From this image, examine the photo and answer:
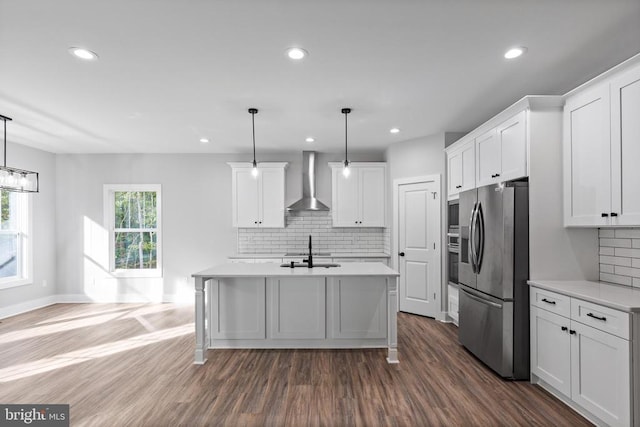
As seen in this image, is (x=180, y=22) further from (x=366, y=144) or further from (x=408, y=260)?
(x=408, y=260)

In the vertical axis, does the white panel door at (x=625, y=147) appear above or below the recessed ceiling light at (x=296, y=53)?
below

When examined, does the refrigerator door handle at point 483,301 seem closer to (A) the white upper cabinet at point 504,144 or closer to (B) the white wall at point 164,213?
(A) the white upper cabinet at point 504,144

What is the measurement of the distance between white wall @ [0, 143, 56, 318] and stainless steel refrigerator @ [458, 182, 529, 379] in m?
6.69

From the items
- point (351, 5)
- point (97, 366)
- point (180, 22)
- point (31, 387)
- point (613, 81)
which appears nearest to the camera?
point (351, 5)

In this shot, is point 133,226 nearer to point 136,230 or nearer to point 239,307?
point 136,230

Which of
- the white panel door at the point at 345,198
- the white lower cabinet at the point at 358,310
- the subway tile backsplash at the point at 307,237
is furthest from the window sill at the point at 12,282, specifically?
the white panel door at the point at 345,198

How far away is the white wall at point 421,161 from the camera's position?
4957mm

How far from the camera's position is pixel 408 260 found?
17.6ft

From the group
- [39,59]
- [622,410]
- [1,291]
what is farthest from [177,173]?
[622,410]

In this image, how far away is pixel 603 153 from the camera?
255 cm

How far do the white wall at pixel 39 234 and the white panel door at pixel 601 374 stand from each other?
285 inches

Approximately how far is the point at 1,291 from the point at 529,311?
23.1 feet

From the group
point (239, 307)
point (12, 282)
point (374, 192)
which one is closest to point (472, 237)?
point (239, 307)

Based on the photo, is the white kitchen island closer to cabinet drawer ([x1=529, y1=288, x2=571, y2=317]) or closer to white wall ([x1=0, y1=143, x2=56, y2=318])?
cabinet drawer ([x1=529, y1=288, x2=571, y2=317])
